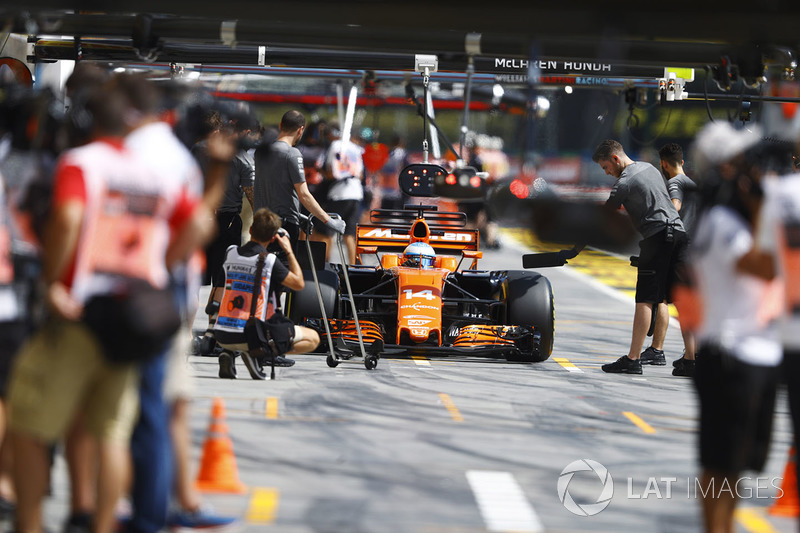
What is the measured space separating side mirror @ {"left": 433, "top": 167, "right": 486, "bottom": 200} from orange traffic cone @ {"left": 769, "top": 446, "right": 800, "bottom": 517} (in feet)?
10.5

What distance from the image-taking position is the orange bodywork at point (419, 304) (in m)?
10.1

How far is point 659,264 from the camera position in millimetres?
10453

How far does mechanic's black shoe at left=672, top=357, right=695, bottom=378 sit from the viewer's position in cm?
1027

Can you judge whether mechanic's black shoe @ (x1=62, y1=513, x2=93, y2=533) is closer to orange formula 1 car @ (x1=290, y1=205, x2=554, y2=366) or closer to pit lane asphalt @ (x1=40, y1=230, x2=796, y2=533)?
pit lane asphalt @ (x1=40, y1=230, x2=796, y2=533)

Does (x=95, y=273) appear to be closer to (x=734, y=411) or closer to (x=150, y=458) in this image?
(x=150, y=458)

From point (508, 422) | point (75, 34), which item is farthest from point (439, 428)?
point (75, 34)

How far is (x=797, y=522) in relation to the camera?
5.88m

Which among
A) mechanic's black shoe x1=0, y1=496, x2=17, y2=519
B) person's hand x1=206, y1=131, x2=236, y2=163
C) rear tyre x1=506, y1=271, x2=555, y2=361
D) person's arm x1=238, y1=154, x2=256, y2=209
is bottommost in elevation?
mechanic's black shoe x1=0, y1=496, x2=17, y2=519

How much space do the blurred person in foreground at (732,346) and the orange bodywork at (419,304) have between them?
5431 mm

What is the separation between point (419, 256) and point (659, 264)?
2.00 metres

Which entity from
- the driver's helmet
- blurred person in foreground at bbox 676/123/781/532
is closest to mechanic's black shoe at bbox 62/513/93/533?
blurred person in foreground at bbox 676/123/781/532

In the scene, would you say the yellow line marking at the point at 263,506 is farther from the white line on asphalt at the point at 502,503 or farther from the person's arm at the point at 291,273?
the person's arm at the point at 291,273

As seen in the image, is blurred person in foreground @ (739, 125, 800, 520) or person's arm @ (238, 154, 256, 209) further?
person's arm @ (238, 154, 256, 209)
